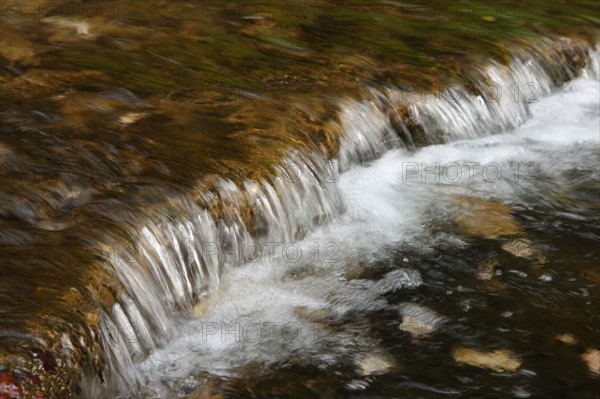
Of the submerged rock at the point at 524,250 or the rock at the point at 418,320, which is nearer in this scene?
the rock at the point at 418,320

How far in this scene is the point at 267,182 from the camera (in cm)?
543

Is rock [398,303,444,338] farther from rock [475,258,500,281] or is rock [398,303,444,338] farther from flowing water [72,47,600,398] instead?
rock [475,258,500,281]

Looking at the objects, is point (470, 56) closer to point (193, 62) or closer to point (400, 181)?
point (400, 181)

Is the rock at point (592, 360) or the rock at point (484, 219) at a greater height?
the rock at point (484, 219)

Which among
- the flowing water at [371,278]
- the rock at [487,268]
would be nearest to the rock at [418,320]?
the flowing water at [371,278]

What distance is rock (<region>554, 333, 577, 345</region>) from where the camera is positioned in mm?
4531

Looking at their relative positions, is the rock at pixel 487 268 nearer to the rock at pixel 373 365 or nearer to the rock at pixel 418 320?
the rock at pixel 418 320

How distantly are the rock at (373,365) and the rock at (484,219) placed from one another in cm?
144

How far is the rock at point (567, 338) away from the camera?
453 cm

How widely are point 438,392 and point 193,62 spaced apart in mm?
3570

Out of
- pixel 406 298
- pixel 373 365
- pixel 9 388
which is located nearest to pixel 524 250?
pixel 406 298

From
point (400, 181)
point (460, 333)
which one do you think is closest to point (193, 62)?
point (400, 181)

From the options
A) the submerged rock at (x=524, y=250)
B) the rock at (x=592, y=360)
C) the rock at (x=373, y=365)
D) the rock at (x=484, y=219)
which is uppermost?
the rock at (x=484, y=219)

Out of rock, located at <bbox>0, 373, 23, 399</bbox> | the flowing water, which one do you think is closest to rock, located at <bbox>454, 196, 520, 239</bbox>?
the flowing water
